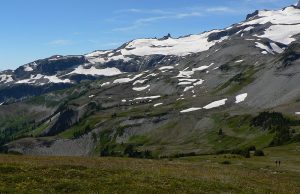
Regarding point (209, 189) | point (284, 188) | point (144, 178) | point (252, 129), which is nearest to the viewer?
point (209, 189)

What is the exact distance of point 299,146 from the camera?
124000 millimetres

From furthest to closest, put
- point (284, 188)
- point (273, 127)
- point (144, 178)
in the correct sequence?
1. point (273, 127)
2. point (284, 188)
3. point (144, 178)

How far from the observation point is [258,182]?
46.8 m

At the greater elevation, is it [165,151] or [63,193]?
[63,193]

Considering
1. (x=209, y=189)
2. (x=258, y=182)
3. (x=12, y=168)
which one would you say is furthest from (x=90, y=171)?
(x=258, y=182)

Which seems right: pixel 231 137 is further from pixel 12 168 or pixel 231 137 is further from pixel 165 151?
pixel 12 168

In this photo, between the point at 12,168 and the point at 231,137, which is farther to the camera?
the point at 231,137

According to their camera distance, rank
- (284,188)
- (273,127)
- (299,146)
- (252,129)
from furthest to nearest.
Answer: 1. (252,129)
2. (273,127)
3. (299,146)
4. (284,188)

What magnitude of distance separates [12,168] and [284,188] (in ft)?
80.9

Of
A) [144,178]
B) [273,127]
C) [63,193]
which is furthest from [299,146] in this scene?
[63,193]

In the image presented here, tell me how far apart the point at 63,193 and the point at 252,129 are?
553ft

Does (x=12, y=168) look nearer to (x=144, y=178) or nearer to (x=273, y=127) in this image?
(x=144, y=178)

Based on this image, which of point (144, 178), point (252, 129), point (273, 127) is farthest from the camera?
point (252, 129)

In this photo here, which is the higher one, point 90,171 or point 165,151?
point 90,171
